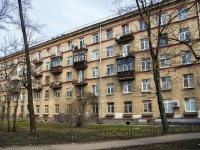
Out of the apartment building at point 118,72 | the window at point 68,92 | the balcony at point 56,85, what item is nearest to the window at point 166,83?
the apartment building at point 118,72

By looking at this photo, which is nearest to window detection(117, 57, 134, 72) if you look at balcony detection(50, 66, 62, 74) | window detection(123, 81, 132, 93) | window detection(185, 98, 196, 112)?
window detection(123, 81, 132, 93)

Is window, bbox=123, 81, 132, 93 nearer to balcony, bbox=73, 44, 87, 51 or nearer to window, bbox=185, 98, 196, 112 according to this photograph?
window, bbox=185, 98, 196, 112

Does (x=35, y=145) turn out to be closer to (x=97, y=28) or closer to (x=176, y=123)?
(x=176, y=123)

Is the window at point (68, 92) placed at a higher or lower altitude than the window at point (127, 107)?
higher

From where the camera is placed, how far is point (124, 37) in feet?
108

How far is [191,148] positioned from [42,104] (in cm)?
3762

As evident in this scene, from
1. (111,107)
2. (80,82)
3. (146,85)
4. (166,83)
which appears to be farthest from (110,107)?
(166,83)

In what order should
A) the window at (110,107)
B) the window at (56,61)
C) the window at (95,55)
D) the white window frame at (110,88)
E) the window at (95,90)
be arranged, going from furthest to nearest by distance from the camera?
the window at (56,61) < the window at (95,55) < the window at (95,90) < the white window frame at (110,88) < the window at (110,107)

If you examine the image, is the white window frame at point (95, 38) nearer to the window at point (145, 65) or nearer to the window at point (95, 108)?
the window at point (145, 65)

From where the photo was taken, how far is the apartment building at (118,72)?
27125 millimetres

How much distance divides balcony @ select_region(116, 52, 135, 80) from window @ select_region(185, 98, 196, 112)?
25.5 ft

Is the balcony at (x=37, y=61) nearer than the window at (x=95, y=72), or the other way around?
the window at (x=95, y=72)

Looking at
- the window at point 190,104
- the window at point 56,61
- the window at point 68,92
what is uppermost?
the window at point 56,61

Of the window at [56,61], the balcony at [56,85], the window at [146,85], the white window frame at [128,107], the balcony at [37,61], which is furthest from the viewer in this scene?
the balcony at [37,61]
